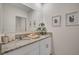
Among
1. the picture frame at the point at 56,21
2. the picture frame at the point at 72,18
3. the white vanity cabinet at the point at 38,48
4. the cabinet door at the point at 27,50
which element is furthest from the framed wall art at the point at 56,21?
the cabinet door at the point at 27,50

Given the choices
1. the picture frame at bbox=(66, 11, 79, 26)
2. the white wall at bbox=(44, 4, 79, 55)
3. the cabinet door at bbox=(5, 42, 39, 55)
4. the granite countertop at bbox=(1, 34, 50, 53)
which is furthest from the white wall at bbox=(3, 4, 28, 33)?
the picture frame at bbox=(66, 11, 79, 26)

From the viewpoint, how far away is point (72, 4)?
5.54ft

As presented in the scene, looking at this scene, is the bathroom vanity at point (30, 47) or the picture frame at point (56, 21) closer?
the bathroom vanity at point (30, 47)

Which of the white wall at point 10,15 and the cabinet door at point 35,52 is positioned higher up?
the white wall at point 10,15

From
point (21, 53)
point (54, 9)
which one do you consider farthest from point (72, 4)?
point (21, 53)

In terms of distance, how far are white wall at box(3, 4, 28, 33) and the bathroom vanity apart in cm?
18

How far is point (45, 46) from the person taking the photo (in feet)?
5.81

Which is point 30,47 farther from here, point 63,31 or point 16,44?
point 63,31

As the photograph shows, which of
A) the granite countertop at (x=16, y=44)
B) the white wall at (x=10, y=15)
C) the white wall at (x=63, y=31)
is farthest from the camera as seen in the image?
the white wall at (x=63, y=31)

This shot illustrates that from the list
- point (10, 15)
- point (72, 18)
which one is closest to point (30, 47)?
point (10, 15)

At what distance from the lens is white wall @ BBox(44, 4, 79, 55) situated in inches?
66.4

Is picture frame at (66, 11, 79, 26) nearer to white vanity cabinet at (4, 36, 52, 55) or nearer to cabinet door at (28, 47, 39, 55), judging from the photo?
white vanity cabinet at (4, 36, 52, 55)

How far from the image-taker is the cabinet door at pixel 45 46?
67.9 inches

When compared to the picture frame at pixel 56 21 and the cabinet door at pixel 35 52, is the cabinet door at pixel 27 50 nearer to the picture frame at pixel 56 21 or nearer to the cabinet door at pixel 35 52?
the cabinet door at pixel 35 52
